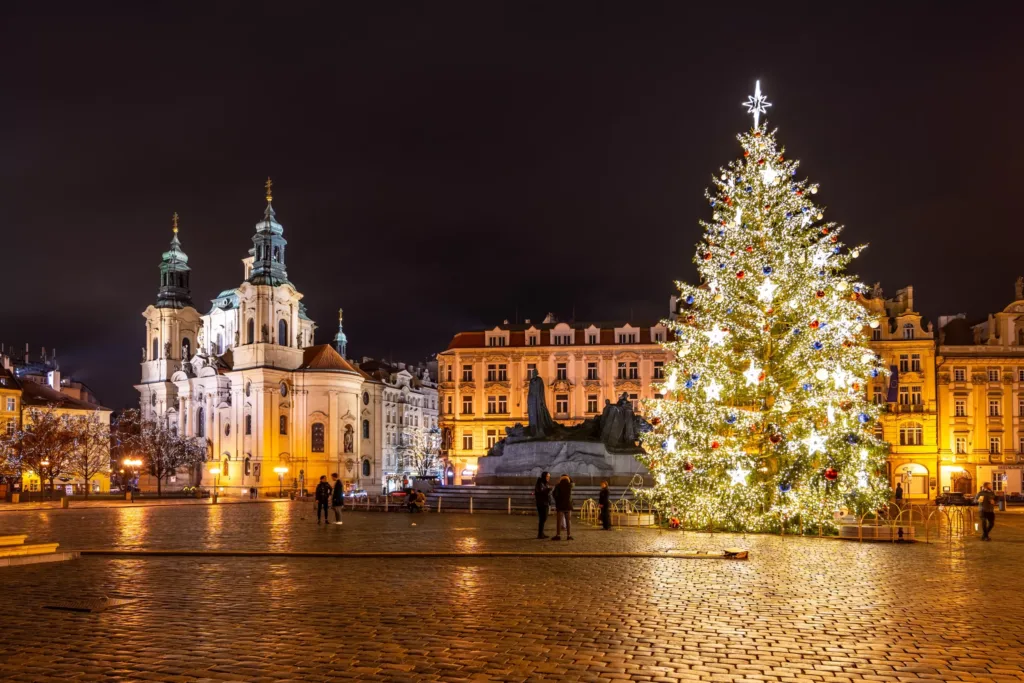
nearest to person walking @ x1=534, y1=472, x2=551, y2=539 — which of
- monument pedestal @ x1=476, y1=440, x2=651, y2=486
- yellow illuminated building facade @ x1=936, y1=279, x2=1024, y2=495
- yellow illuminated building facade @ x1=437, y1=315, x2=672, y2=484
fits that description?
monument pedestal @ x1=476, y1=440, x2=651, y2=486

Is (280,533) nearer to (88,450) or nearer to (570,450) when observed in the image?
(570,450)

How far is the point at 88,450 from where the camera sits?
73.2 m

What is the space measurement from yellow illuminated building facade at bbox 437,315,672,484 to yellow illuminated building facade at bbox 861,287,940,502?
1680 cm

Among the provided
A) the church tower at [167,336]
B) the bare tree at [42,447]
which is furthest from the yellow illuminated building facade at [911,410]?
the church tower at [167,336]

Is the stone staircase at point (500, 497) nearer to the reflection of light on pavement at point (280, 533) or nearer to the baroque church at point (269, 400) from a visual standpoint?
the reflection of light on pavement at point (280, 533)

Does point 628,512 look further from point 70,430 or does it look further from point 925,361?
point 70,430

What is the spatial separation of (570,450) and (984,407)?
4673cm

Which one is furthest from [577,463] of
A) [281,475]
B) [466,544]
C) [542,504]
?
[281,475]

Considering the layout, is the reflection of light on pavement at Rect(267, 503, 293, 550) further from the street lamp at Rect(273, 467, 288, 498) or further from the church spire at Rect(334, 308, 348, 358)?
the church spire at Rect(334, 308, 348, 358)

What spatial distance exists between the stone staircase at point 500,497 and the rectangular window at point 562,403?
40.5 metres

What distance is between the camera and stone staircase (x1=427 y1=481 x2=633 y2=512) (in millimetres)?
33438

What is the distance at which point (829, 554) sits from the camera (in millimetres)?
18500

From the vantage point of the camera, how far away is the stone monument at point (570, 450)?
34.6 m

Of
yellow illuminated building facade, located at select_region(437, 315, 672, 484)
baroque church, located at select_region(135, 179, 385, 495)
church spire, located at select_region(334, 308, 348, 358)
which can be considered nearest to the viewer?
yellow illuminated building facade, located at select_region(437, 315, 672, 484)
